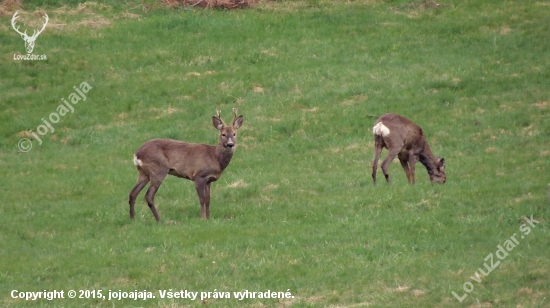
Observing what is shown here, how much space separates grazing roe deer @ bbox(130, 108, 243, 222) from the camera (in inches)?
629

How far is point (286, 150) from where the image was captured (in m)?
21.3

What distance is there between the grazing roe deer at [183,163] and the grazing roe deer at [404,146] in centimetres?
318

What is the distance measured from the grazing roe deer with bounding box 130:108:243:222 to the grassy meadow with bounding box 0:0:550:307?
593 mm

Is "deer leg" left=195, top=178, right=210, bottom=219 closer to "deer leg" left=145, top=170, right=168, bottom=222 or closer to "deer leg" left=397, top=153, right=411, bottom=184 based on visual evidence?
"deer leg" left=145, top=170, right=168, bottom=222

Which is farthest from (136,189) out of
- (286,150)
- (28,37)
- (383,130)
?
(28,37)

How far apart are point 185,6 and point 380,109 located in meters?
10.0

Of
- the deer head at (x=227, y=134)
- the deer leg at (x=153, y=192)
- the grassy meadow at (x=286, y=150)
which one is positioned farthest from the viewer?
the deer head at (x=227, y=134)

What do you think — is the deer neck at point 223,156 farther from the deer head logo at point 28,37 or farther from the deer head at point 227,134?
the deer head logo at point 28,37

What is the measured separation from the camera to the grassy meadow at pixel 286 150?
1271 centimetres

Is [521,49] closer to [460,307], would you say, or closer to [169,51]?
[169,51]

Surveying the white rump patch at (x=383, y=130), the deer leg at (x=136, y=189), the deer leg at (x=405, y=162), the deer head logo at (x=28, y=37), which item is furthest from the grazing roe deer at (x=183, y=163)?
the deer head logo at (x=28, y=37)

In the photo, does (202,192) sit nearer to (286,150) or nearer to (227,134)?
(227,134)

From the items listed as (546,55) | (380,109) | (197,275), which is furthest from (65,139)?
(546,55)

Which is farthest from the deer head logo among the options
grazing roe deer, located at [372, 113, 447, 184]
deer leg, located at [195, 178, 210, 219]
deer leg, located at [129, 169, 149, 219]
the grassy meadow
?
grazing roe deer, located at [372, 113, 447, 184]
